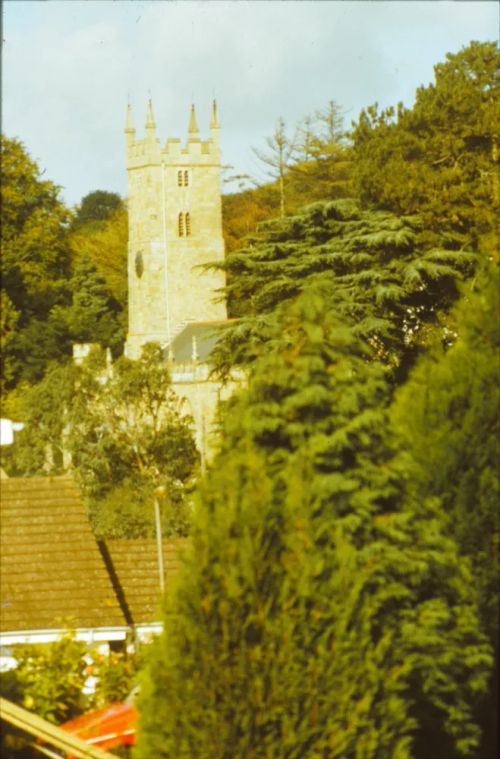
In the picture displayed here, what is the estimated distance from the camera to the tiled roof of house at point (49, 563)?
595 inches

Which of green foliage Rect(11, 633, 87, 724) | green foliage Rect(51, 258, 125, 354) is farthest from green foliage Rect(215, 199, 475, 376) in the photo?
green foliage Rect(51, 258, 125, 354)

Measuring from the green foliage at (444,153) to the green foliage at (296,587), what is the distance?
23.5 meters

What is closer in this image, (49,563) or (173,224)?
(49,563)

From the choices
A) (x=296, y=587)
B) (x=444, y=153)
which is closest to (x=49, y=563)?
(x=296, y=587)

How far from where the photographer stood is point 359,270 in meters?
33.3

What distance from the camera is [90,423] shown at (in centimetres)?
4853

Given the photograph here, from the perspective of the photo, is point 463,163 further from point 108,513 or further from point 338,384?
point 338,384

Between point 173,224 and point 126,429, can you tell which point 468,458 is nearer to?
point 126,429

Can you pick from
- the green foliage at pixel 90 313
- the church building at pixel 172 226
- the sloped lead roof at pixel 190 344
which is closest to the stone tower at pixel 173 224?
the church building at pixel 172 226

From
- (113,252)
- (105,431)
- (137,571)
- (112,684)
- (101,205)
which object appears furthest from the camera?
(101,205)

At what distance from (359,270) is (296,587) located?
25.5m

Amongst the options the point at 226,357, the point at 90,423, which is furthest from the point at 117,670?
the point at 90,423

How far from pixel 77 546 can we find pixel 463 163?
21795mm

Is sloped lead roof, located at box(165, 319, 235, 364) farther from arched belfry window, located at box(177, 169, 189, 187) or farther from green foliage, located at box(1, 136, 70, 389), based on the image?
arched belfry window, located at box(177, 169, 189, 187)
